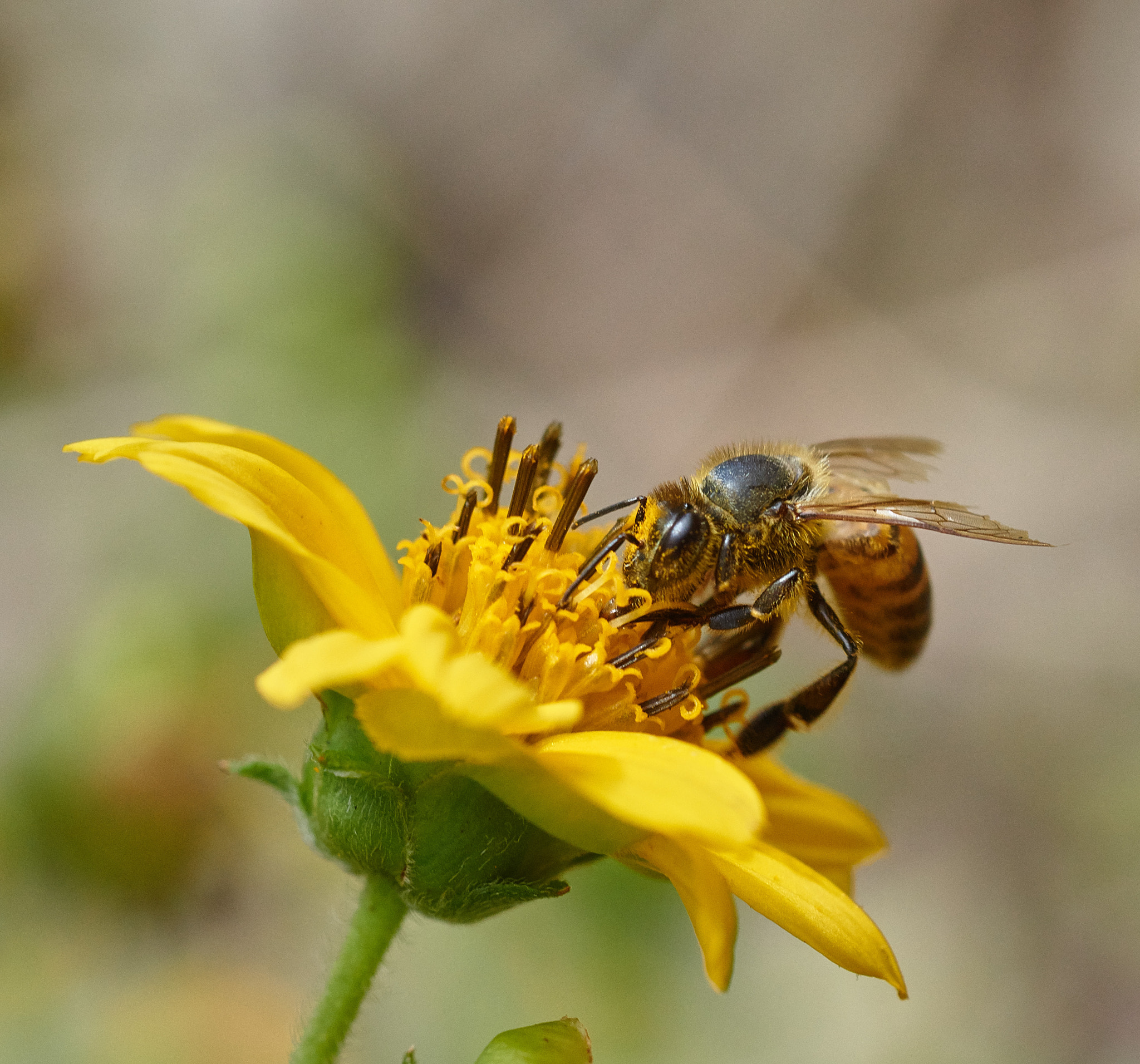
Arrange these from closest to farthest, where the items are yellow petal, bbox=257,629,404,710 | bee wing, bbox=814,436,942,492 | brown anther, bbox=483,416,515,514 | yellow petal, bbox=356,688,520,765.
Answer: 1. yellow petal, bbox=257,629,404,710
2. yellow petal, bbox=356,688,520,765
3. brown anther, bbox=483,416,515,514
4. bee wing, bbox=814,436,942,492

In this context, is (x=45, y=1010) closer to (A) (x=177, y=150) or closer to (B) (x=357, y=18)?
(A) (x=177, y=150)

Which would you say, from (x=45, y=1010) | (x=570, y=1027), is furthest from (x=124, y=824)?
(x=570, y=1027)

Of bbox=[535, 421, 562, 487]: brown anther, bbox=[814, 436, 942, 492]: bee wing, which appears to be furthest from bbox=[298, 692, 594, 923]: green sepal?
bbox=[814, 436, 942, 492]: bee wing

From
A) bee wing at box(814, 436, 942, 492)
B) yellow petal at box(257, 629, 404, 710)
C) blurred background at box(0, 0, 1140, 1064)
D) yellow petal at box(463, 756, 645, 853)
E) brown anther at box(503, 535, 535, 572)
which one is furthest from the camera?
blurred background at box(0, 0, 1140, 1064)

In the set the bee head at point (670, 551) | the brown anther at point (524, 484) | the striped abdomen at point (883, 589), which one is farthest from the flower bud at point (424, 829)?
the striped abdomen at point (883, 589)

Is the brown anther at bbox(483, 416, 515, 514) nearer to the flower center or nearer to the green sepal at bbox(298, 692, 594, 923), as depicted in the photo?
the flower center

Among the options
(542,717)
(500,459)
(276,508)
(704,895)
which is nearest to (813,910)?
(704,895)

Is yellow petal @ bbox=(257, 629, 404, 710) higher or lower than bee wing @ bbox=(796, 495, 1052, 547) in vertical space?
lower
